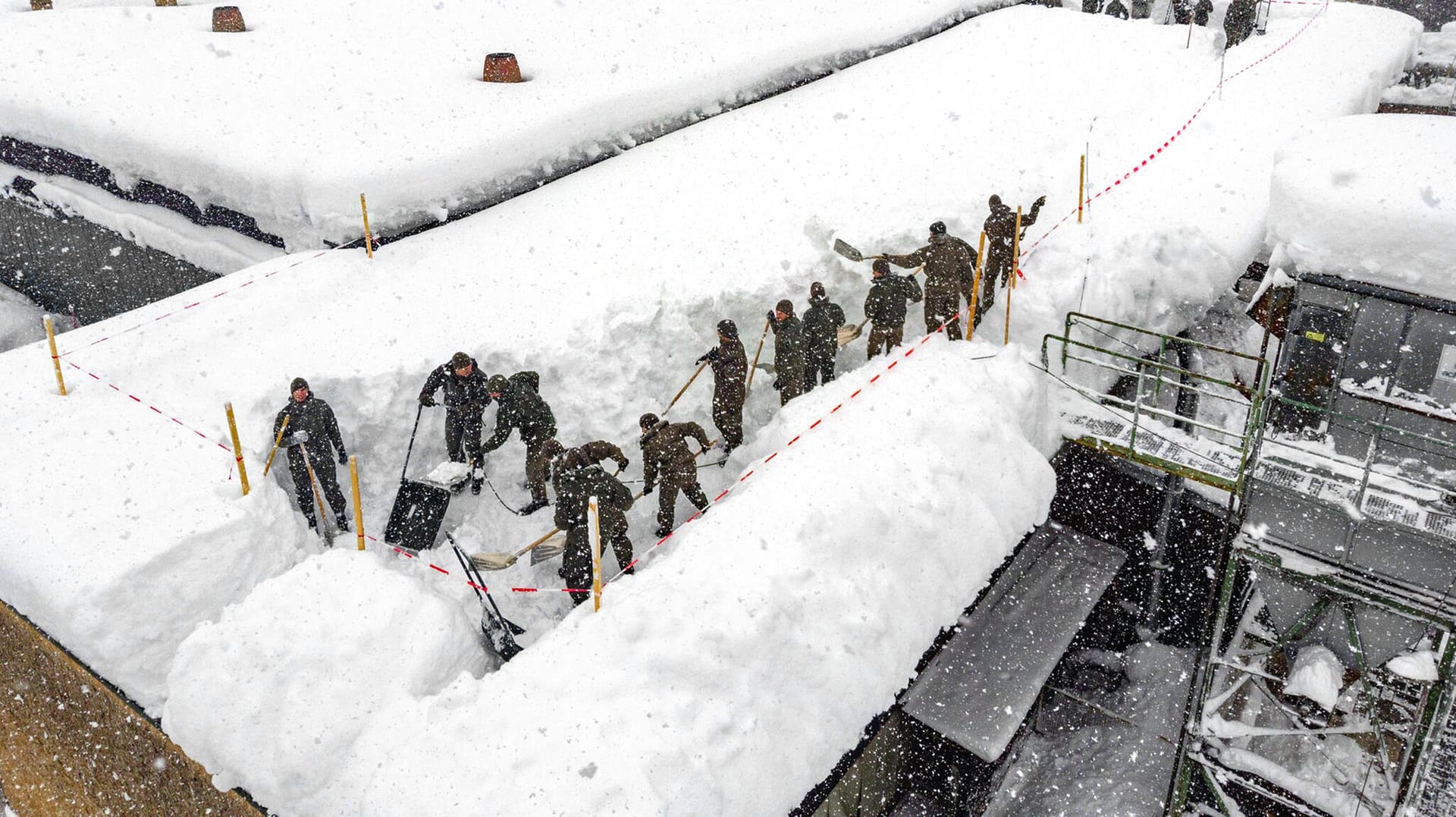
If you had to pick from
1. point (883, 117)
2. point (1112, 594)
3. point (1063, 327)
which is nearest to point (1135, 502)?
point (1112, 594)

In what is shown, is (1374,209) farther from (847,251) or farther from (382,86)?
(382,86)

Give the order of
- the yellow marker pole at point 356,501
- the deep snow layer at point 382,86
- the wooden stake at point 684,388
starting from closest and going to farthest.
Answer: the yellow marker pole at point 356,501 < the wooden stake at point 684,388 < the deep snow layer at point 382,86

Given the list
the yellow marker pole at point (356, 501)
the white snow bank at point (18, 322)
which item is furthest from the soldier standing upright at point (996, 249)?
the white snow bank at point (18, 322)

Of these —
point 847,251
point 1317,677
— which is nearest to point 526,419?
point 847,251

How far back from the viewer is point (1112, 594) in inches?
427

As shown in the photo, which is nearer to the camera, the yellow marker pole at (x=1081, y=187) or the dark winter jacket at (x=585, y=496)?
the dark winter jacket at (x=585, y=496)

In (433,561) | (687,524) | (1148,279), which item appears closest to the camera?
(687,524)

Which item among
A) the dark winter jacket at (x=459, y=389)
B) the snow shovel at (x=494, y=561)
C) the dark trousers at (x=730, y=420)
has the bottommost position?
the snow shovel at (x=494, y=561)

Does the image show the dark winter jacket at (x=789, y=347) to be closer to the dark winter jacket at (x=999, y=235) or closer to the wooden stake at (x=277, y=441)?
the dark winter jacket at (x=999, y=235)

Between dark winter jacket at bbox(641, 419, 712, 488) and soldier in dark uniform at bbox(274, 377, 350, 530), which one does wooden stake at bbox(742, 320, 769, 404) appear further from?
soldier in dark uniform at bbox(274, 377, 350, 530)

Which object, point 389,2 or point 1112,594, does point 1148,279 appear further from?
point 389,2

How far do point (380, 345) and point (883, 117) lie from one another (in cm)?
896

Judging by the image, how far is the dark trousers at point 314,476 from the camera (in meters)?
8.32

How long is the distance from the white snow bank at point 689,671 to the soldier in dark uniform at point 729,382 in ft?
4.48
